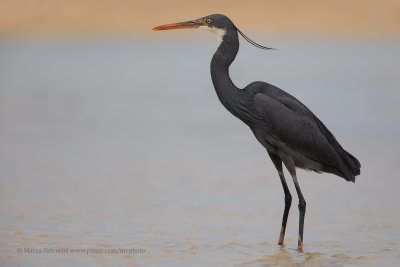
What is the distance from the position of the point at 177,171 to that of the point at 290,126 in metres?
3.80

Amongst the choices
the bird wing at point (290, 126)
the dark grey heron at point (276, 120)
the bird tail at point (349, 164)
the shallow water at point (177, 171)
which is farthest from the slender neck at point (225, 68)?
the shallow water at point (177, 171)

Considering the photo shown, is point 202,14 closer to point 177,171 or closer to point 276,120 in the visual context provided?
point 177,171

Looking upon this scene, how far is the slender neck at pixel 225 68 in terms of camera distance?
7426 mm

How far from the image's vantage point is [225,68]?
7.51 m

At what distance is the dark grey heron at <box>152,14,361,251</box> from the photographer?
24.1 feet

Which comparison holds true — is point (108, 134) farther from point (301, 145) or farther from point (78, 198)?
point (301, 145)

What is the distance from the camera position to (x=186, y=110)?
1641 cm

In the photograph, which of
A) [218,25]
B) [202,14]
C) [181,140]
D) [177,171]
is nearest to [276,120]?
[218,25]

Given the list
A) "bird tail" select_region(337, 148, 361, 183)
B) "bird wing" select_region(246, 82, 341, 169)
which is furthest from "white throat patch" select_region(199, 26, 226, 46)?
"bird tail" select_region(337, 148, 361, 183)

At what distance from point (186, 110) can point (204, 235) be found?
29.0ft

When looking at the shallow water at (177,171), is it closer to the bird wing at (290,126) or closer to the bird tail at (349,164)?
the bird tail at (349,164)

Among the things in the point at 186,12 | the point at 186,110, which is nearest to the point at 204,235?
the point at 186,110

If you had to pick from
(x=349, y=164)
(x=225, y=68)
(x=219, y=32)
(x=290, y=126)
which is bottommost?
(x=349, y=164)

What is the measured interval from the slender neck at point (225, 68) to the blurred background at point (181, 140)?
1.37m
